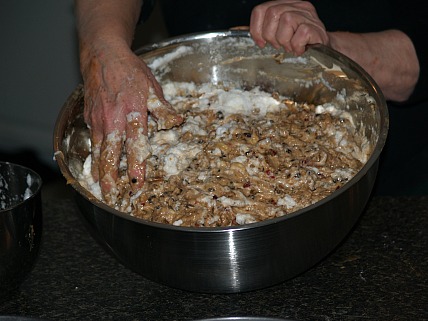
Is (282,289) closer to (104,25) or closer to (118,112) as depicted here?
(118,112)

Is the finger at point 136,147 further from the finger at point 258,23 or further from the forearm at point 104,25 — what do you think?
the finger at point 258,23

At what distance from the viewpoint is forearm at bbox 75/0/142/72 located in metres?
1.65

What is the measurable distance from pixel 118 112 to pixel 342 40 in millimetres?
584

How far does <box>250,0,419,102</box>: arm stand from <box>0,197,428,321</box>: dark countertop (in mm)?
357

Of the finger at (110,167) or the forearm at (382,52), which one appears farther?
the forearm at (382,52)

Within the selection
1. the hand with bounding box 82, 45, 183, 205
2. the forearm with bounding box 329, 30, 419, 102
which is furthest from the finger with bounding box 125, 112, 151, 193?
the forearm with bounding box 329, 30, 419, 102

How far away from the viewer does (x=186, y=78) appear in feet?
6.17

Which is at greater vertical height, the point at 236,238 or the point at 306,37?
the point at 306,37

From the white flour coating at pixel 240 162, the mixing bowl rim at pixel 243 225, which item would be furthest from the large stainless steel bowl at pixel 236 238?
the white flour coating at pixel 240 162

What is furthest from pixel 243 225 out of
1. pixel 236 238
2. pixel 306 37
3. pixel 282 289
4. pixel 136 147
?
pixel 306 37

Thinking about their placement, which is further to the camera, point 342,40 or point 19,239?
point 342,40

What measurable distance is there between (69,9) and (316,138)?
216cm

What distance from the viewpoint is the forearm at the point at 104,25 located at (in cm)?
165

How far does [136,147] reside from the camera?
5.12 feet
